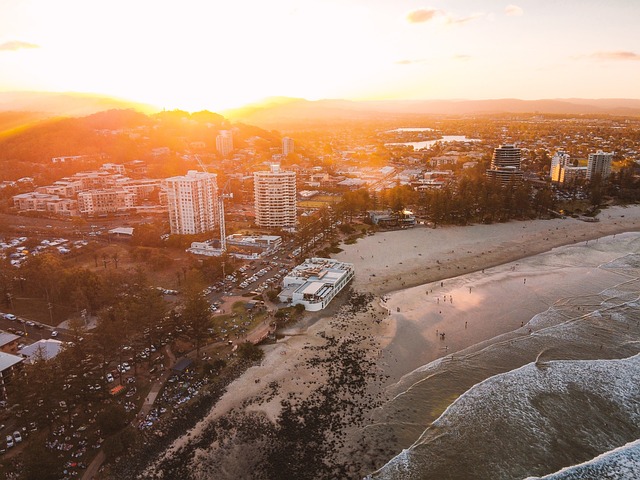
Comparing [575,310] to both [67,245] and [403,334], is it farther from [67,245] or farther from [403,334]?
[67,245]

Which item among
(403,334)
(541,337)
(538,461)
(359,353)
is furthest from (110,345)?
(541,337)

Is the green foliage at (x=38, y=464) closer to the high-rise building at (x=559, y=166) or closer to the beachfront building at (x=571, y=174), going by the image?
the beachfront building at (x=571, y=174)

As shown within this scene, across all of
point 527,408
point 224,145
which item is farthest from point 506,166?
point 224,145

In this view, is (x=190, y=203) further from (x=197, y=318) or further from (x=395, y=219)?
(x=197, y=318)

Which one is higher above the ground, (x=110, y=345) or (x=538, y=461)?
(x=110, y=345)

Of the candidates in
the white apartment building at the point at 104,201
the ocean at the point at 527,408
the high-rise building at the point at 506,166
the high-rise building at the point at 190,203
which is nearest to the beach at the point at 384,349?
the ocean at the point at 527,408

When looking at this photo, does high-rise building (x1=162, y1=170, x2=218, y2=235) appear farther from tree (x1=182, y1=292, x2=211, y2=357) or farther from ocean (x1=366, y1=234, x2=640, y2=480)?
ocean (x1=366, y1=234, x2=640, y2=480)
